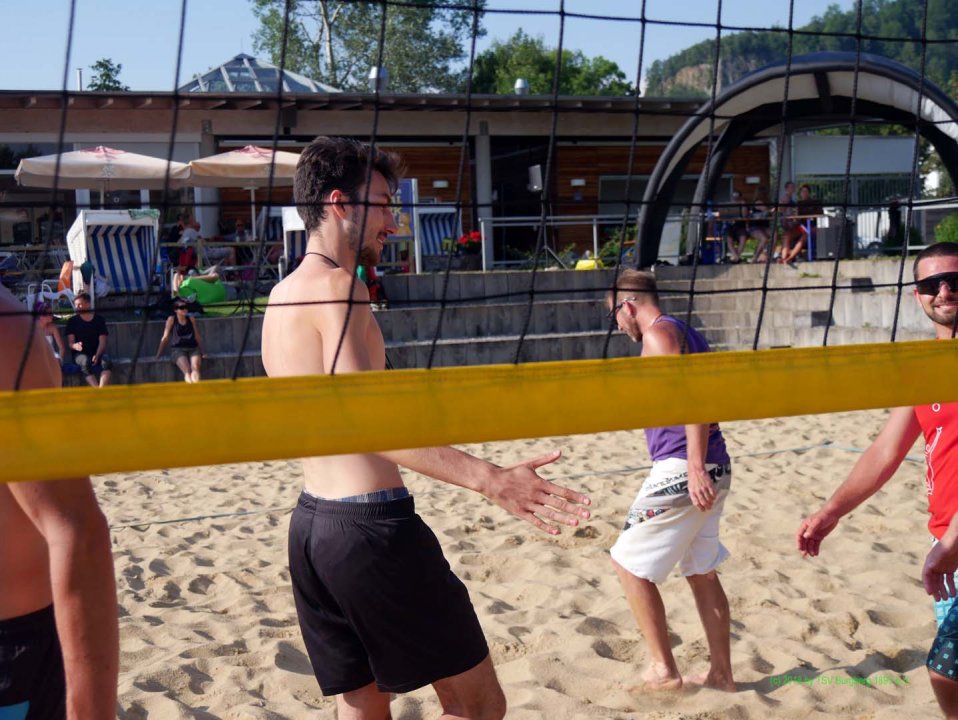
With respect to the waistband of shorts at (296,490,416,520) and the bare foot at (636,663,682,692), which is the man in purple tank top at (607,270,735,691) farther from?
the waistband of shorts at (296,490,416,520)

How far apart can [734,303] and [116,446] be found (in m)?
11.2

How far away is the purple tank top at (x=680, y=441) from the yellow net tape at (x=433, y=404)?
3.96 ft

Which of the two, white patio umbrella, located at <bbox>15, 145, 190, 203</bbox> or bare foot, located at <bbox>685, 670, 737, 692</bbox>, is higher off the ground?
white patio umbrella, located at <bbox>15, 145, 190, 203</bbox>

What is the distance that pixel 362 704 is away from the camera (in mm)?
2305

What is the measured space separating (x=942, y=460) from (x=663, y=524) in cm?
97

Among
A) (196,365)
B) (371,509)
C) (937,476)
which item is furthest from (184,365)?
(937,476)

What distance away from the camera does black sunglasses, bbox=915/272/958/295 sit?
2621 millimetres

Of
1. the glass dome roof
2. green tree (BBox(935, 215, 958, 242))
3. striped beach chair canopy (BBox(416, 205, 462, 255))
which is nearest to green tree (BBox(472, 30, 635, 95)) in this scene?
the glass dome roof

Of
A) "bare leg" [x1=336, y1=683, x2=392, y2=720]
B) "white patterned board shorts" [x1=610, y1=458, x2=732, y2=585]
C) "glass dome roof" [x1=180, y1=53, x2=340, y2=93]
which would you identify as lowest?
"bare leg" [x1=336, y1=683, x2=392, y2=720]

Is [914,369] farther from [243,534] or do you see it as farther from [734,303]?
[734,303]

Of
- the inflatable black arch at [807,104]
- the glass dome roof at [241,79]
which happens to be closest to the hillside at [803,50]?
the inflatable black arch at [807,104]

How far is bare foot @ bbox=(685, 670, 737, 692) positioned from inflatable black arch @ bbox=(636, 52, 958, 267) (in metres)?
7.50

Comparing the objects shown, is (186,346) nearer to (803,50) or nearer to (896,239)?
(896,239)

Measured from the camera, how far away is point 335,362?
1957mm
